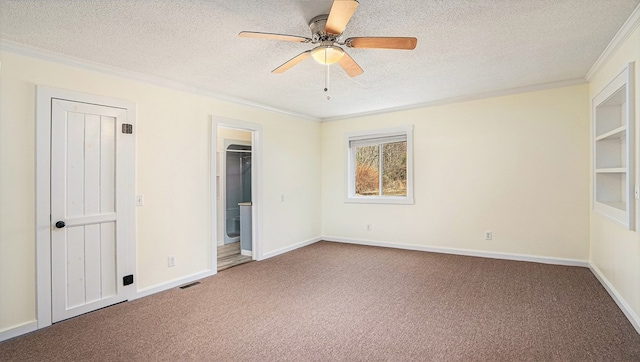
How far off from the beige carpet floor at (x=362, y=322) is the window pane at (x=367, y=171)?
208 cm

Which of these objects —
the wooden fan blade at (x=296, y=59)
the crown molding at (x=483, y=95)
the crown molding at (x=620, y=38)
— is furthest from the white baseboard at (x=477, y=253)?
the wooden fan blade at (x=296, y=59)

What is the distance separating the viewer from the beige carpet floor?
2.22m

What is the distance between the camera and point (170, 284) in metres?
3.61

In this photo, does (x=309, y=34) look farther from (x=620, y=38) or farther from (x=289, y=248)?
(x=289, y=248)

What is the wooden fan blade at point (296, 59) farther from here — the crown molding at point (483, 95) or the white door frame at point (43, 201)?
the crown molding at point (483, 95)

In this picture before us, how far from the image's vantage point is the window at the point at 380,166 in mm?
5320

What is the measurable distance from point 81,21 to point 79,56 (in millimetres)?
768

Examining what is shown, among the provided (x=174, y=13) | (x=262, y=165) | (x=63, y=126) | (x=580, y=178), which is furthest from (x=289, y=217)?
(x=580, y=178)

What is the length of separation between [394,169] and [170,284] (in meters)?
3.89

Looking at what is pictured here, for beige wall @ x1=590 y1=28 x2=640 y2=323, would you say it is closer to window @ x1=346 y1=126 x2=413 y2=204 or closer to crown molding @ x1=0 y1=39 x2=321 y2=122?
window @ x1=346 y1=126 x2=413 y2=204

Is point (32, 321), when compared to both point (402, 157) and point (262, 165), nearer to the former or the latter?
point (262, 165)

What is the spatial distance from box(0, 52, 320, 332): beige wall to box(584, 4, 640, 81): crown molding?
161 inches

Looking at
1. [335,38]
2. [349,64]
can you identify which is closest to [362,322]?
[349,64]

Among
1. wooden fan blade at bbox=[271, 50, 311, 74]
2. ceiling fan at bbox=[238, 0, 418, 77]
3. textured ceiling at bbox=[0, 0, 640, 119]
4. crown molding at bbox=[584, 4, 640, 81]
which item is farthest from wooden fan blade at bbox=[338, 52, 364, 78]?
crown molding at bbox=[584, 4, 640, 81]
